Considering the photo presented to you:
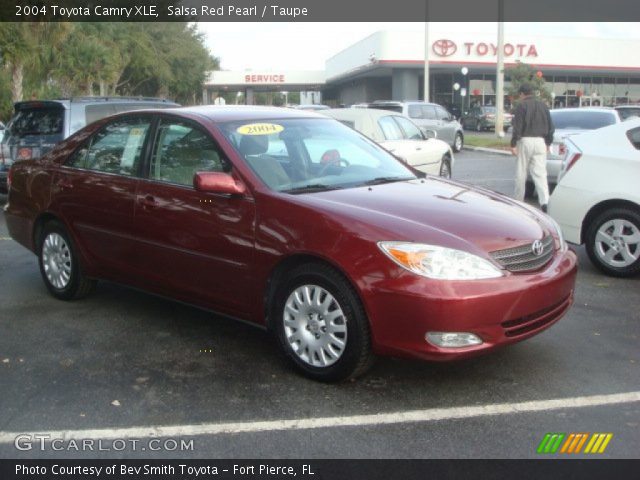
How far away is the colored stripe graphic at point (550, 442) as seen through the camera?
3.36 m

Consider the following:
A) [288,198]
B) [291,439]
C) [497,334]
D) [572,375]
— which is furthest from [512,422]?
[288,198]

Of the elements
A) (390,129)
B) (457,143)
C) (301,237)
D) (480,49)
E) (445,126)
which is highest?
(480,49)

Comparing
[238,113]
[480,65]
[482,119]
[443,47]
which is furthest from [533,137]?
[480,65]

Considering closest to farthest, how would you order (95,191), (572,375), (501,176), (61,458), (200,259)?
(61,458)
(572,375)
(200,259)
(95,191)
(501,176)

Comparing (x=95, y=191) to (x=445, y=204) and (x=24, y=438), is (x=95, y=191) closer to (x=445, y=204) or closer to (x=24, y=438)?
(x=24, y=438)

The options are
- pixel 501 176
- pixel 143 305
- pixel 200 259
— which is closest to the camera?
pixel 200 259

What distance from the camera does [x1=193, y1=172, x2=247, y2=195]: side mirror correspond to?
4402mm

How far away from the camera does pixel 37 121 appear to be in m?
10.2

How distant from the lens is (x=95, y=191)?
545cm

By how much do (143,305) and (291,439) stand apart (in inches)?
109

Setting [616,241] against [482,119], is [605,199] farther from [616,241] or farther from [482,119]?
[482,119]

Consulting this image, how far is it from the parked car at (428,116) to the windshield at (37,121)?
41.4 feet

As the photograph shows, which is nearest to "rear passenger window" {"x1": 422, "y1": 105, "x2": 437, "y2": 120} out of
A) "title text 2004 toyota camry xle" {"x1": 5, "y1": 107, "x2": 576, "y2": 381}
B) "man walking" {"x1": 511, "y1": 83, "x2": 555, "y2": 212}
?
"man walking" {"x1": 511, "y1": 83, "x2": 555, "y2": 212}

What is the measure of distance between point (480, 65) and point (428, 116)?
24452mm
